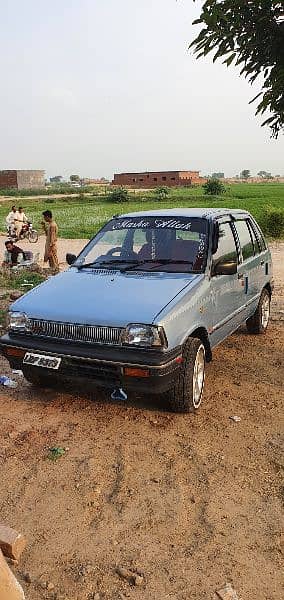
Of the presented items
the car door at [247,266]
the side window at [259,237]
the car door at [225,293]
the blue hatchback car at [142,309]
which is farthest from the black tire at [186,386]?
the side window at [259,237]

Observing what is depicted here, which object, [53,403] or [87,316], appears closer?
[87,316]

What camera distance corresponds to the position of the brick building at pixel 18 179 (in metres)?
90.0

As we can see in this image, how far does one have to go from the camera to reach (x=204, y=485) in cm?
324

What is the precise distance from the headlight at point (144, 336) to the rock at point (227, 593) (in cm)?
169

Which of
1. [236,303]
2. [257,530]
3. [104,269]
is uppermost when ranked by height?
[104,269]

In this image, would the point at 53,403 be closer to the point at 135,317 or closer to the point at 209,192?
the point at 135,317

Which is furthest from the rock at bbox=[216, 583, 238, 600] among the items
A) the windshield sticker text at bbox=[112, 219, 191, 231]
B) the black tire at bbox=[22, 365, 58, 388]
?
the windshield sticker text at bbox=[112, 219, 191, 231]

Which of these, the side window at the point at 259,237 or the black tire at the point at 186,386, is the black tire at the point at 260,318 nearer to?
the side window at the point at 259,237

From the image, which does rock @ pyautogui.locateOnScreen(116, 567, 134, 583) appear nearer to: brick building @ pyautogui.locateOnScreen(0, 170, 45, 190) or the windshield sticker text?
the windshield sticker text

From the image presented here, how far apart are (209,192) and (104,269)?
59.8 metres

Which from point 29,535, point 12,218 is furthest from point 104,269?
point 12,218

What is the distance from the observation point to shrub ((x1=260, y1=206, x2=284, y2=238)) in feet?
65.8

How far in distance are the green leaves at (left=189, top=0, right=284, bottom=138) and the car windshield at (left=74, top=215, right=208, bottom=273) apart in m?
1.34

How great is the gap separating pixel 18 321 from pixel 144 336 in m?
1.18
